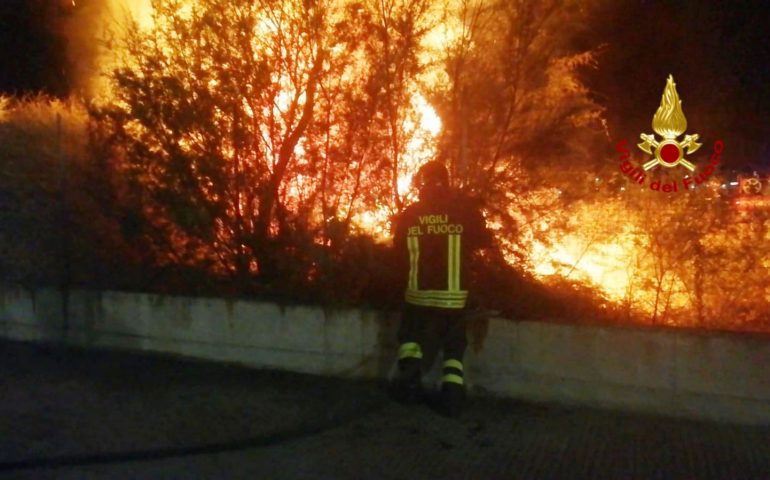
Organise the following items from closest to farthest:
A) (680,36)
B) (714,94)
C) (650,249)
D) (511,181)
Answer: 1. (650,249)
2. (511,181)
3. (680,36)
4. (714,94)

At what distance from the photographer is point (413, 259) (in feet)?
25.0

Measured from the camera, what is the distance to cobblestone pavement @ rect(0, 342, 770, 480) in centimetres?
608

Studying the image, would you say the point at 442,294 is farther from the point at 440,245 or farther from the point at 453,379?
the point at 453,379

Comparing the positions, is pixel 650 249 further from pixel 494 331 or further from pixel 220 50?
pixel 220 50

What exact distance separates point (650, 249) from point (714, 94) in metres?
19.3

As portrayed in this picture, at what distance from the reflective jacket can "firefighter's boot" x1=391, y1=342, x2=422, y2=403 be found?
367mm

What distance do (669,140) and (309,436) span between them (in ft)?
18.9

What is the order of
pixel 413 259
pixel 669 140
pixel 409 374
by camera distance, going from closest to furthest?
pixel 409 374 → pixel 413 259 → pixel 669 140

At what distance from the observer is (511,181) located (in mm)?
8453

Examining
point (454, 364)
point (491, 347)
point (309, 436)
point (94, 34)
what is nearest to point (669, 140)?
point (491, 347)

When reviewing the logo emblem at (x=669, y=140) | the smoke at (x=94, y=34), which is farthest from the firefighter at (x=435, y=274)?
the smoke at (x=94, y=34)

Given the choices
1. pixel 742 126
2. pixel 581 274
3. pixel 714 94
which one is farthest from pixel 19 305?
pixel 742 126

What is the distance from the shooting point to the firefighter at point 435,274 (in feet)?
24.4

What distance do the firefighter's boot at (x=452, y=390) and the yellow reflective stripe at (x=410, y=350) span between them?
0.26 metres
